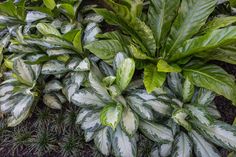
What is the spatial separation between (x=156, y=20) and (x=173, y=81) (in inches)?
17.6

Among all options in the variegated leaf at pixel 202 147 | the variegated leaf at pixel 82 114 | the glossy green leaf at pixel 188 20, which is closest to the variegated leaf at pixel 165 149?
the variegated leaf at pixel 202 147

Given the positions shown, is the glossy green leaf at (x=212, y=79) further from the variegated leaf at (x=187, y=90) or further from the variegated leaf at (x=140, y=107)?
the variegated leaf at (x=140, y=107)

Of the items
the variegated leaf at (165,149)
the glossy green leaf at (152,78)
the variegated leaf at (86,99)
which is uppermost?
the glossy green leaf at (152,78)

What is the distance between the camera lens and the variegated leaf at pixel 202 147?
1.93m

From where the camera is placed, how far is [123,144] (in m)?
1.95

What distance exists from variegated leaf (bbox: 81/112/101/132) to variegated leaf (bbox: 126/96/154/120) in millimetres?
248

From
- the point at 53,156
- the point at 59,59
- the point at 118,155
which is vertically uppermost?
the point at 59,59

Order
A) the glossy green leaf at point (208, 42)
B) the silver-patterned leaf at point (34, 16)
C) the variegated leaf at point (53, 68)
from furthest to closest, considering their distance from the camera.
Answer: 1. the silver-patterned leaf at point (34, 16)
2. the variegated leaf at point (53, 68)
3. the glossy green leaf at point (208, 42)

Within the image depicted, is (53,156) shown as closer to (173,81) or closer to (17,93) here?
(17,93)

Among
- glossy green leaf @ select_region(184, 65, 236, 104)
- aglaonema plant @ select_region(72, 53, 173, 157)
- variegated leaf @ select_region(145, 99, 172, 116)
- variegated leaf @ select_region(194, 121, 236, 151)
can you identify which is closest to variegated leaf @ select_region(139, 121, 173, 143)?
aglaonema plant @ select_region(72, 53, 173, 157)

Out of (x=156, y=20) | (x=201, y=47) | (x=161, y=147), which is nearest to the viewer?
(x=201, y=47)

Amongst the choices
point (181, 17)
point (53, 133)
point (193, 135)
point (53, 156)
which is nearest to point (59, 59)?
point (53, 133)

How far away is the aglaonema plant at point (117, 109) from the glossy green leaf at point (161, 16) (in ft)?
1.18

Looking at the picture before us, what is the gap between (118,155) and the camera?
1.94 meters
